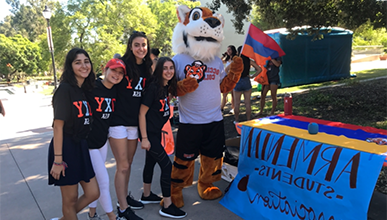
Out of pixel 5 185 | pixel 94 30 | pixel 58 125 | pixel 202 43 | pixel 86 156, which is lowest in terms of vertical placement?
pixel 5 185

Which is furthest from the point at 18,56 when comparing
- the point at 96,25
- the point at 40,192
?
the point at 40,192

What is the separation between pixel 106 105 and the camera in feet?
8.75

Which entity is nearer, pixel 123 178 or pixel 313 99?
pixel 123 178

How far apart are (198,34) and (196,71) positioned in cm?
44

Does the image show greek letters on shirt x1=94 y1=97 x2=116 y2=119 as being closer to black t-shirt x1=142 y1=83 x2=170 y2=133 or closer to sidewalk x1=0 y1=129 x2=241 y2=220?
black t-shirt x1=142 y1=83 x2=170 y2=133

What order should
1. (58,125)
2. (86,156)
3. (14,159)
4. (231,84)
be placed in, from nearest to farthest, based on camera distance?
(58,125), (86,156), (231,84), (14,159)

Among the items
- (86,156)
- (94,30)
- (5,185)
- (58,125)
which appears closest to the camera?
(58,125)

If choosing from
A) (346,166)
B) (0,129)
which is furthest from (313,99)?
(0,129)

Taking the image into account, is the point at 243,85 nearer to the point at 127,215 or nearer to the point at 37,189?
the point at 127,215

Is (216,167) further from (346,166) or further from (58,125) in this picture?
(58,125)

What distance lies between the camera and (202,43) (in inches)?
128

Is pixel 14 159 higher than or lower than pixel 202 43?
lower

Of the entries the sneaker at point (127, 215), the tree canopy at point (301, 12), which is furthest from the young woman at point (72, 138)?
the tree canopy at point (301, 12)

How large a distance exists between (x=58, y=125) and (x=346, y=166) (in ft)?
8.04
